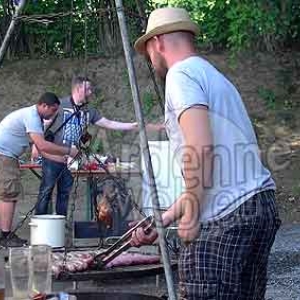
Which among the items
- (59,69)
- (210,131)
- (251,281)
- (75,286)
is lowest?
(75,286)

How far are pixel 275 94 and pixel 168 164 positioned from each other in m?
7.11

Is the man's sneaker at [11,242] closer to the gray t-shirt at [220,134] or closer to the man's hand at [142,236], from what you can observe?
the man's hand at [142,236]

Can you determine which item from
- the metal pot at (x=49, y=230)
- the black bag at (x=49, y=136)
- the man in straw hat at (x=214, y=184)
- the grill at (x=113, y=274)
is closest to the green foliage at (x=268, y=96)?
the black bag at (x=49, y=136)

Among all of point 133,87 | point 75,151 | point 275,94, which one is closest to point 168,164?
point 75,151

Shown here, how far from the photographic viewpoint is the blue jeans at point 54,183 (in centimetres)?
921

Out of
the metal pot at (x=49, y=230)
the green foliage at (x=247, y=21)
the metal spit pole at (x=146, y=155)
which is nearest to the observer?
the metal spit pole at (x=146, y=155)

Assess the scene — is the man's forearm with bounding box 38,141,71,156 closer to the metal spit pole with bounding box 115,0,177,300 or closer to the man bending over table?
the man bending over table

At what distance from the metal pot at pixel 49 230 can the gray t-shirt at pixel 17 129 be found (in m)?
1.14

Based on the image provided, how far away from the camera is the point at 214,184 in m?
3.48

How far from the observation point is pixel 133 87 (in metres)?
4.52

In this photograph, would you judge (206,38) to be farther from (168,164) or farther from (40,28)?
(168,164)

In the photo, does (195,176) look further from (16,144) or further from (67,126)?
(67,126)

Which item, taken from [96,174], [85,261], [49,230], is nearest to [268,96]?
[96,174]

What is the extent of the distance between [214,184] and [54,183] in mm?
5865
